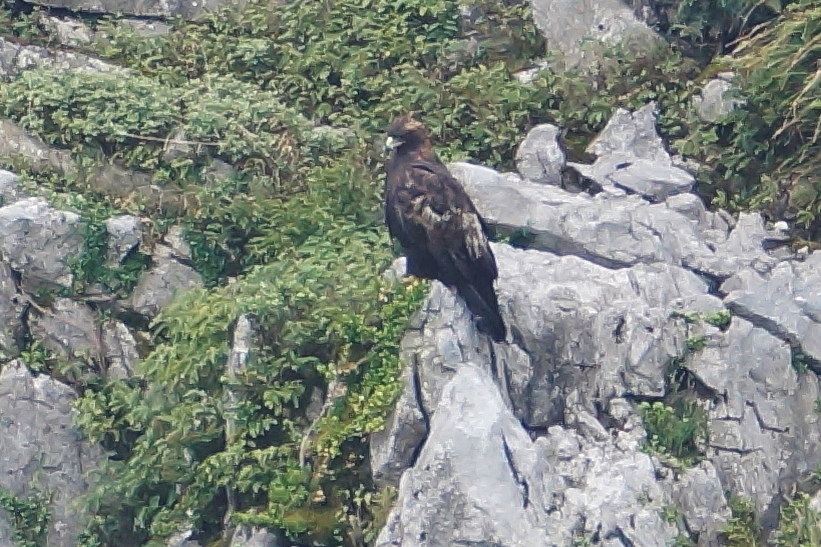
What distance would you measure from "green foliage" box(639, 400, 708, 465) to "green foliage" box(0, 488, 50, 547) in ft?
12.8

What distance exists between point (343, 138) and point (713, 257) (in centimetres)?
337

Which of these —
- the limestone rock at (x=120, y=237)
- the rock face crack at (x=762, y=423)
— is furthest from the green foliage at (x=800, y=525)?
the limestone rock at (x=120, y=237)

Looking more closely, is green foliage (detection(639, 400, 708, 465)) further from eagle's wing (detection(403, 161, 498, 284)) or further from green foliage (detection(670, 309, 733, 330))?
eagle's wing (detection(403, 161, 498, 284))

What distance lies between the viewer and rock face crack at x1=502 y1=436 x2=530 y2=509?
7.62m

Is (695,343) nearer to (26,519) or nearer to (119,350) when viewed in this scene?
(119,350)

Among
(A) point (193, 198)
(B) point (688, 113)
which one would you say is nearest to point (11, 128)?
(A) point (193, 198)

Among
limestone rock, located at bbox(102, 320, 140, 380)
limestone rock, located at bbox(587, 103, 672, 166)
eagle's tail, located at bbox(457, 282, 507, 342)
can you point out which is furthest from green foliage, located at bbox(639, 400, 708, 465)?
limestone rock, located at bbox(102, 320, 140, 380)

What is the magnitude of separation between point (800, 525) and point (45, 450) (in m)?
4.77

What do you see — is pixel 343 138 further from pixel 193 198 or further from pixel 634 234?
pixel 634 234

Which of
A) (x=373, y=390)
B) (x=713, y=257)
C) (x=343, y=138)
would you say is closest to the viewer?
(x=373, y=390)

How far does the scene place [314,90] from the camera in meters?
12.3

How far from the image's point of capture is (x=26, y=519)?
9211 mm

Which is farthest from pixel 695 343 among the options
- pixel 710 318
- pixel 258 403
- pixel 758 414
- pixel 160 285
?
pixel 160 285

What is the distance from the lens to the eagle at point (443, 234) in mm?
8680
